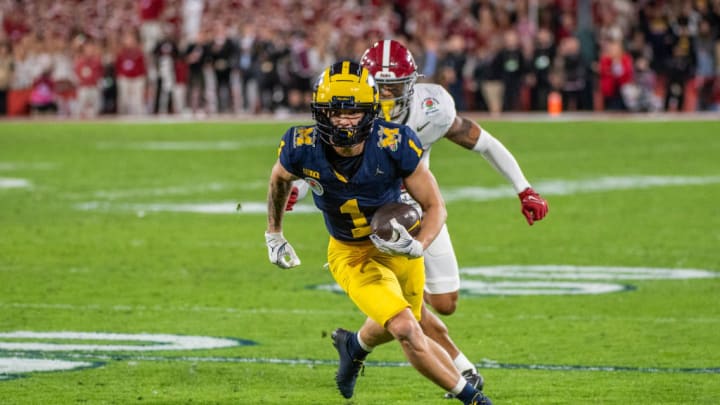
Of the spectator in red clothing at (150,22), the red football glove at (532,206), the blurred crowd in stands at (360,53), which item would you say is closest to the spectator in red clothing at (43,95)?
the blurred crowd in stands at (360,53)

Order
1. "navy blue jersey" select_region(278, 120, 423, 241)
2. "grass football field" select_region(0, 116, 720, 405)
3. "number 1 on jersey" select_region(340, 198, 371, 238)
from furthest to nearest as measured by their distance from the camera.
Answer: "grass football field" select_region(0, 116, 720, 405) → "number 1 on jersey" select_region(340, 198, 371, 238) → "navy blue jersey" select_region(278, 120, 423, 241)

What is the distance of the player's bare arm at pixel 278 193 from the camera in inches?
Result: 254

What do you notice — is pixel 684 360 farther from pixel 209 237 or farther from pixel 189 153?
pixel 189 153

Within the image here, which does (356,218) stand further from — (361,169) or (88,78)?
(88,78)

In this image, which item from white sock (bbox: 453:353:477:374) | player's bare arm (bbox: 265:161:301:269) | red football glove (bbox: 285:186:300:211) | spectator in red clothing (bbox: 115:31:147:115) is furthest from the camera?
spectator in red clothing (bbox: 115:31:147:115)

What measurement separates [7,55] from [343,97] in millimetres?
26739

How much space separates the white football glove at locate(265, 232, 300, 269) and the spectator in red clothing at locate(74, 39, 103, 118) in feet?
81.2

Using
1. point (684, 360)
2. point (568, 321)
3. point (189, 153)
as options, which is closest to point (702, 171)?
point (189, 153)

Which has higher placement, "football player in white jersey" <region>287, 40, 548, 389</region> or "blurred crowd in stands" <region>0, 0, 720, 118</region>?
"football player in white jersey" <region>287, 40, 548, 389</region>

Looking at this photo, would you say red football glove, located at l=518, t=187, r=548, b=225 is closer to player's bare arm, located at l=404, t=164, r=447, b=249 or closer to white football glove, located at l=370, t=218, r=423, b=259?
player's bare arm, located at l=404, t=164, r=447, b=249

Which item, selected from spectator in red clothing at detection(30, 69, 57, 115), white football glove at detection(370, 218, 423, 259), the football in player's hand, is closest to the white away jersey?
the football in player's hand

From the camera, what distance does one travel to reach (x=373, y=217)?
627cm

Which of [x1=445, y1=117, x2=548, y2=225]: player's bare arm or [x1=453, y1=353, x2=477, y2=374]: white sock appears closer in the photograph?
[x1=453, y1=353, x2=477, y2=374]: white sock

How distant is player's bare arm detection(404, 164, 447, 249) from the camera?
623 cm
